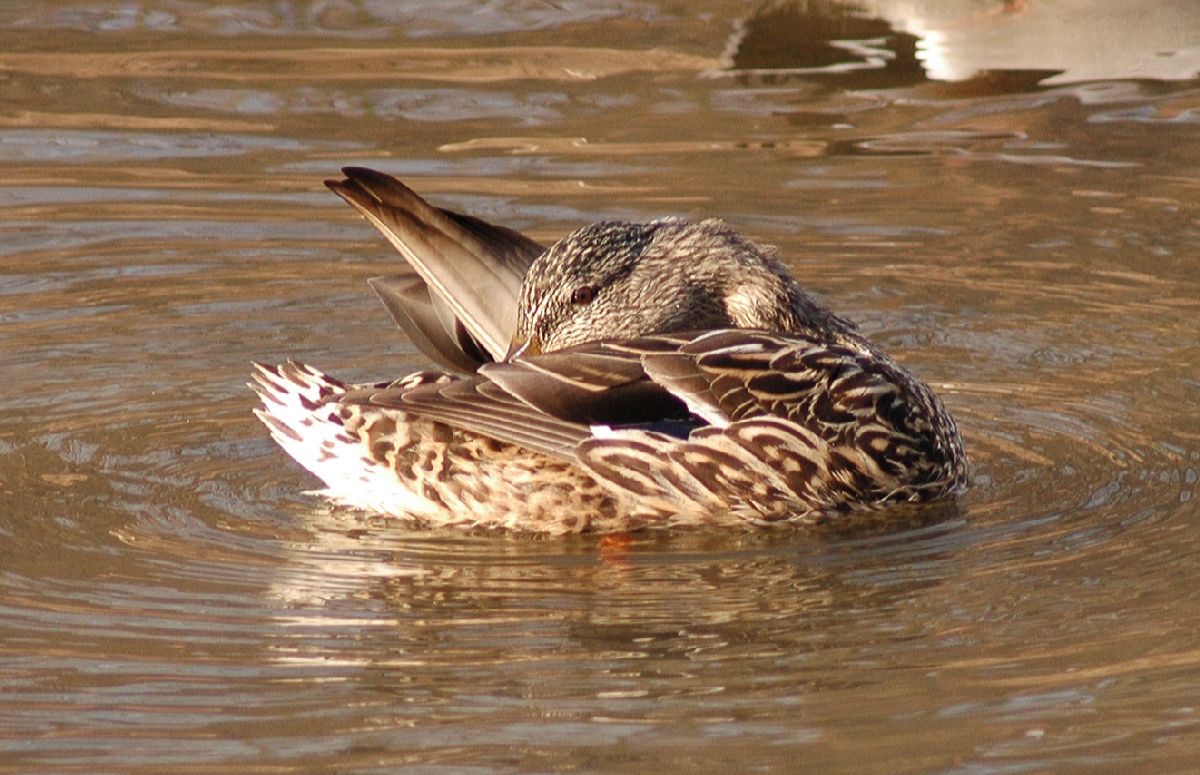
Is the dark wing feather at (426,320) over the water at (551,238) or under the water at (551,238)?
over

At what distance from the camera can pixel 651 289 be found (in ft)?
25.4

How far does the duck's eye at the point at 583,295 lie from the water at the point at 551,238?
1.09 m

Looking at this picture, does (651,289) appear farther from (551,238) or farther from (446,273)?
(551,238)

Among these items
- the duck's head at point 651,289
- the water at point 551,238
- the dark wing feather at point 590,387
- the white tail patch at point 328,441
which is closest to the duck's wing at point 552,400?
the dark wing feather at point 590,387

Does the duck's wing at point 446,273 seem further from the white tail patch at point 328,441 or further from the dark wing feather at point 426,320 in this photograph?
the white tail patch at point 328,441

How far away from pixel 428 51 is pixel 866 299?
437cm

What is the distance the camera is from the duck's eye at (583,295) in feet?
24.9

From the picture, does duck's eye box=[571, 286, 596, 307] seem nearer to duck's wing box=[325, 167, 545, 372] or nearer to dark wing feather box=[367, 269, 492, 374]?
duck's wing box=[325, 167, 545, 372]

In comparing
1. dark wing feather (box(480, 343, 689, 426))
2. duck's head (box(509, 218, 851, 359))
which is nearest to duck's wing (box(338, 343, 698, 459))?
dark wing feather (box(480, 343, 689, 426))

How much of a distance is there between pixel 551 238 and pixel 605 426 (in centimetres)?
351

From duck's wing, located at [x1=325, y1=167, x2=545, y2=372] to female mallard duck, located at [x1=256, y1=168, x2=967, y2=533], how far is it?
0.01m

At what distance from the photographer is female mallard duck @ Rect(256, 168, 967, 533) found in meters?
6.74

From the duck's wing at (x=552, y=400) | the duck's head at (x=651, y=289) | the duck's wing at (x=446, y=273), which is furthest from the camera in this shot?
the duck's head at (x=651, y=289)

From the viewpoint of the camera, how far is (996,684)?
5.35 metres
